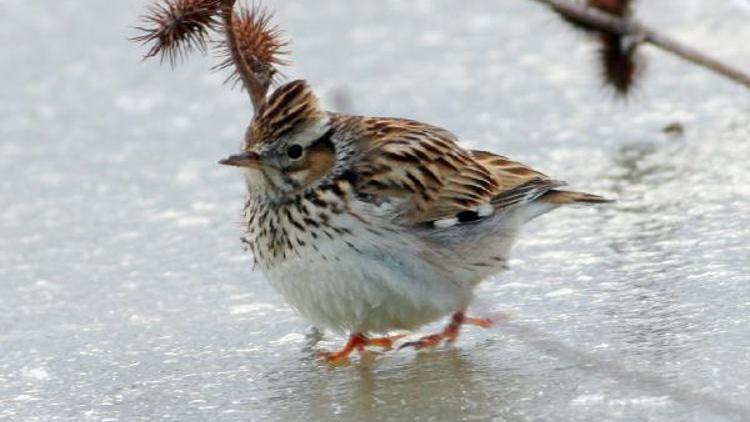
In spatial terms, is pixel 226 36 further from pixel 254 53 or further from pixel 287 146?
pixel 287 146

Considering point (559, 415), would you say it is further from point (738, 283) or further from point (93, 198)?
point (93, 198)

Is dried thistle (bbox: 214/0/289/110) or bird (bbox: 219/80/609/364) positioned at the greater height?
dried thistle (bbox: 214/0/289/110)

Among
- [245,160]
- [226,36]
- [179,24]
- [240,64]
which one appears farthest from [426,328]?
[179,24]

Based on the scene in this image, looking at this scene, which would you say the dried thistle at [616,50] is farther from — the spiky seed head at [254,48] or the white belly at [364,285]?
the white belly at [364,285]

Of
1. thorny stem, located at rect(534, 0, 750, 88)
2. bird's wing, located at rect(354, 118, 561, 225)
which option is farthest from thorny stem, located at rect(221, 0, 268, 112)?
thorny stem, located at rect(534, 0, 750, 88)

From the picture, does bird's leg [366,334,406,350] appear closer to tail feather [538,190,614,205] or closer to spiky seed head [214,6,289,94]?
tail feather [538,190,614,205]

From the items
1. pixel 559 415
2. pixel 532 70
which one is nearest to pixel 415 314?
pixel 559 415
